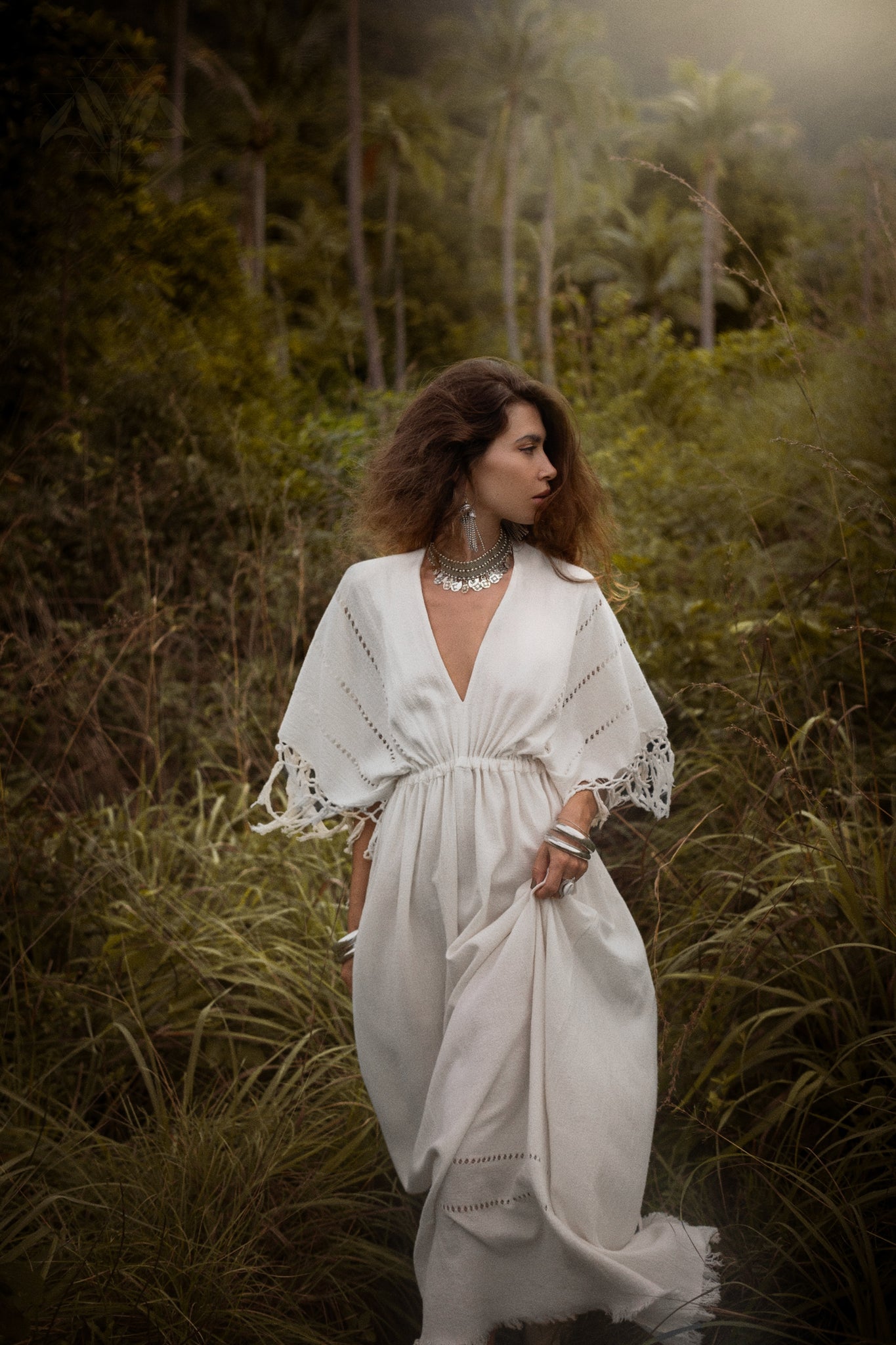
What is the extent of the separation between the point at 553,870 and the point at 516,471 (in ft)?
2.34

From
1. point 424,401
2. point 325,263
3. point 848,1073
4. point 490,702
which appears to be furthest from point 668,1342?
point 325,263

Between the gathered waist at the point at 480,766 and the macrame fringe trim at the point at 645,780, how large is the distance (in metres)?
0.14

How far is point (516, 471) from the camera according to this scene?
178cm

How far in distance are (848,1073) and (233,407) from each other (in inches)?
188

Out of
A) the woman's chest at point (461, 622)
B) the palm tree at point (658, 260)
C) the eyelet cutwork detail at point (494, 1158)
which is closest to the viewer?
the eyelet cutwork detail at point (494, 1158)

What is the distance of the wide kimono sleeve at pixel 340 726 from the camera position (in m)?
1.86

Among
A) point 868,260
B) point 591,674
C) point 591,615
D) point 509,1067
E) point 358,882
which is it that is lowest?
point 509,1067

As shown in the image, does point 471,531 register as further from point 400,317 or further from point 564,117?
point 400,317

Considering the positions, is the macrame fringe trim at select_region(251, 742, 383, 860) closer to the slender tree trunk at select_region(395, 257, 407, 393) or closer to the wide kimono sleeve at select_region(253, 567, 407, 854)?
the wide kimono sleeve at select_region(253, 567, 407, 854)

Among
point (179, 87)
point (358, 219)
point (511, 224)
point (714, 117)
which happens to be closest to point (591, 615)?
point (179, 87)

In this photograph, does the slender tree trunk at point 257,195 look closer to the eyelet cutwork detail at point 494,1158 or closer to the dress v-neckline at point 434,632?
the dress v-neckline at point 434,632

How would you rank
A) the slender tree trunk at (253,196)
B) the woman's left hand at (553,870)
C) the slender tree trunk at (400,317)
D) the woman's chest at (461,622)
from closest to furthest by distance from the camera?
the woman's left hand at (553,870), the woman's chest at (461,622), the slender tree trunk at (400,317), the slender tree trunk at (253,196)

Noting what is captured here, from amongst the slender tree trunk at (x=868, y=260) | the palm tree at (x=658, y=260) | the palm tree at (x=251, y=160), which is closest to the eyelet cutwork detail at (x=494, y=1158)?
the slender tree trunk at (x=868, y=260)

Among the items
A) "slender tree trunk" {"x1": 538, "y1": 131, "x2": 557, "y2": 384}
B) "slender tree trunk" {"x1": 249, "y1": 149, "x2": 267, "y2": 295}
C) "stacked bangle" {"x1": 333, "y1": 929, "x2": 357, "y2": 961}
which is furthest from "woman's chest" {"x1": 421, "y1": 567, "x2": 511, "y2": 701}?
"slender tree trunk" {"x1": 249, "y1": 149, "x2": 267, "y2": 295}
